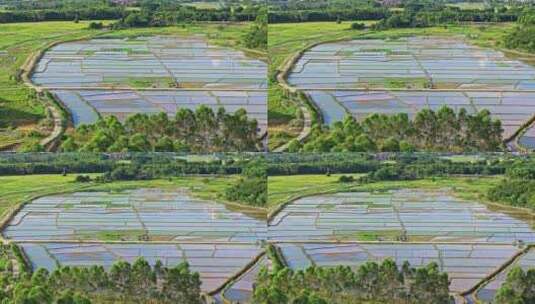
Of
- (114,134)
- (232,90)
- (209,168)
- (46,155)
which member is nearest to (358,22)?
(232,90)

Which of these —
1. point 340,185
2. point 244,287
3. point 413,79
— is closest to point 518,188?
point 413,79

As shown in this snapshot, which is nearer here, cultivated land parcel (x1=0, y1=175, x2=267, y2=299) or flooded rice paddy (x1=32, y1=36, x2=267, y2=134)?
flooded rice paddy (x1=32, y1=36, x2=267, y2=134)

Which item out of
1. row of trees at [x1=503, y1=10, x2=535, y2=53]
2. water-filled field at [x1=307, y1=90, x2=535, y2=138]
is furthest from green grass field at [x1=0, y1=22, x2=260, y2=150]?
row of trees at [x1=503, y1=10, x2=535, y2=53]

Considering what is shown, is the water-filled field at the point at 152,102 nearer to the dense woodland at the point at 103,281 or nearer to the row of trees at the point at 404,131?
the row of trees at the point at 404,131

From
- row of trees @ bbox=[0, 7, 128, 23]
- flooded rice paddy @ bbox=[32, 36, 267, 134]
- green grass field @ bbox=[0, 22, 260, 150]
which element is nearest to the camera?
green grass field @ bbox=[0, 22, 260, 150]

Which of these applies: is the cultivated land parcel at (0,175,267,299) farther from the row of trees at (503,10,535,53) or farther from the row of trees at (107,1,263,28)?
the row of trees at (503,10,535,53)

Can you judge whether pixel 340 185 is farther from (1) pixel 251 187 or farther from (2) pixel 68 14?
(2) pixel 68 14
